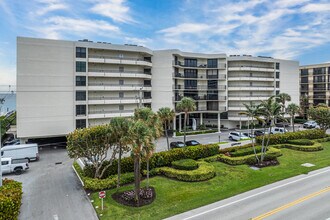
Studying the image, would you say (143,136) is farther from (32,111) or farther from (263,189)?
(32,111)

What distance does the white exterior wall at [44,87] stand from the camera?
35062 millimetres

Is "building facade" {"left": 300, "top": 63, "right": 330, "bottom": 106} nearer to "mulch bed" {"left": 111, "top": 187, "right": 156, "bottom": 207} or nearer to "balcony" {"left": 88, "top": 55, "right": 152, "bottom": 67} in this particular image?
"balcony" {"left": 88, "top": 55, "right": 152, "bottom": 67}

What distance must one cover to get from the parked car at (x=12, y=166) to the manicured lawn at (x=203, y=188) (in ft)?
42.7

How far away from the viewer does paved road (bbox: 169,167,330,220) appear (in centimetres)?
1496

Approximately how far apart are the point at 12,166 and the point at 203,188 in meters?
22.2

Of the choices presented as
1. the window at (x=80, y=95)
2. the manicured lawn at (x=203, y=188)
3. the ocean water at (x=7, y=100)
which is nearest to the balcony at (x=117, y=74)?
the window at (x=80, y=95)

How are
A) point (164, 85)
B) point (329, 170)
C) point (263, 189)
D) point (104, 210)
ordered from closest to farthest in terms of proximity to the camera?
1. point (104, 210)
2. point (263, 189)
3. point (329, 170)
4. point (164, 85)

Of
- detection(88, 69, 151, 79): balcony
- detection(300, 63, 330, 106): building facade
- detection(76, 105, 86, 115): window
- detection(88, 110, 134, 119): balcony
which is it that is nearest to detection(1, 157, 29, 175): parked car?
detection(76, 105, 86, 115): window

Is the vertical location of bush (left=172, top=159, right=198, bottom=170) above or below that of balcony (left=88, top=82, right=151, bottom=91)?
below

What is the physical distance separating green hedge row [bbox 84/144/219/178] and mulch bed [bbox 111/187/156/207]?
3484 mm

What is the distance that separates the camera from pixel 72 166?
29.0 metres

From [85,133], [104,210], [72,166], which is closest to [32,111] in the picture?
[72,166]

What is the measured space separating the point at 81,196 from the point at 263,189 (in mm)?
16013

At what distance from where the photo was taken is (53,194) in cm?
2045
